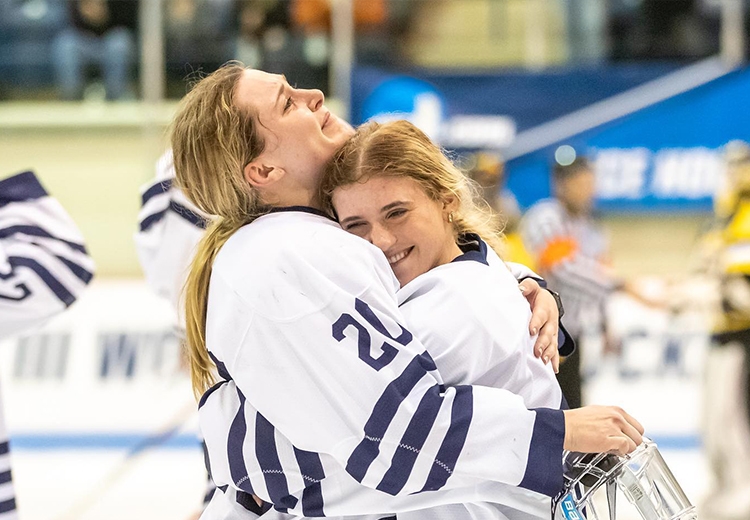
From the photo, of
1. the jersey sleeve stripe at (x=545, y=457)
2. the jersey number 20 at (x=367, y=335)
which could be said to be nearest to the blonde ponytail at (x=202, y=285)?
the jersey number 20 at (x=367, y=335)

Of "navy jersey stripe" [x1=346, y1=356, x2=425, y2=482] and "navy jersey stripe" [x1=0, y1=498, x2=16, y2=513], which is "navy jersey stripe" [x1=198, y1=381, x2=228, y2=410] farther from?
"navy jersey stripe" [x1=0, y1=498, x2=16, y2=513]

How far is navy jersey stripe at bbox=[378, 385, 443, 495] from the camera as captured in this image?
4.22ft

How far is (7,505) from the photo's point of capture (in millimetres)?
1900

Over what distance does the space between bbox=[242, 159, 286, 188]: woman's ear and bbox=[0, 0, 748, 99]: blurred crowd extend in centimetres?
639

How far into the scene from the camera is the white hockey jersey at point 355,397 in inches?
50.8

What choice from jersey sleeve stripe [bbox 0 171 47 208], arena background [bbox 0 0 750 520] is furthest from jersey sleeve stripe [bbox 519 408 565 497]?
arena background [bbox 0 0 750 520]

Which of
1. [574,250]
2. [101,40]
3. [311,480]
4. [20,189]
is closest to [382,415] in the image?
[311,480]

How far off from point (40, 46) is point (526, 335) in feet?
23.3

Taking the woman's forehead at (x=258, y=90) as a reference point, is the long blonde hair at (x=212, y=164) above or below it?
below

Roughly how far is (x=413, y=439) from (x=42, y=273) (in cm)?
96

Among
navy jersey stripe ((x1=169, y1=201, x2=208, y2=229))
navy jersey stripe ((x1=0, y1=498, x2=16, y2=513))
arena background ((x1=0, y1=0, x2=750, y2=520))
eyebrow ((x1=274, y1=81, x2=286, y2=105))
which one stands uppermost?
eyebrow ((x1=274, y1=81, x2=286, y2=105))

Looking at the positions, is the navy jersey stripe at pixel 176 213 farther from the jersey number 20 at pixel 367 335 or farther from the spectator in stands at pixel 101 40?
the spectator in stands at pixel 101 40

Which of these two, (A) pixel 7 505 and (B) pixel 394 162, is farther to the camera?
(A) pixel 7 505

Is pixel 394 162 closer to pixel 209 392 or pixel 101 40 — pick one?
pixel 209 392
